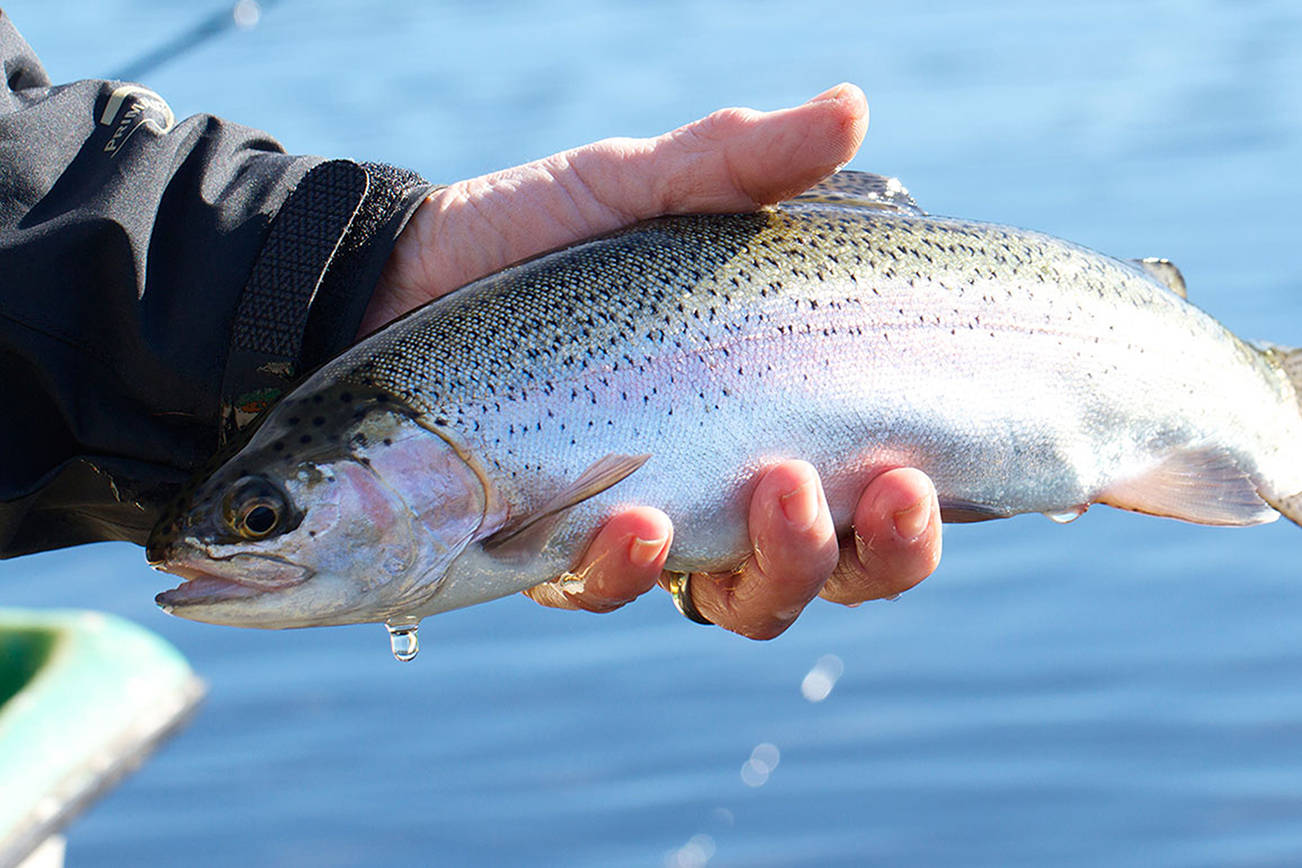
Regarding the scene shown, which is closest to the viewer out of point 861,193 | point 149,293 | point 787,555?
point 787,555

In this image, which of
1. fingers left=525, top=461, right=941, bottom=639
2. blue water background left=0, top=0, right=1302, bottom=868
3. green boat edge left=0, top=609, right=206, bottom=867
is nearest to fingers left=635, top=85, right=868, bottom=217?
fingers left=525, top=461, right=941, bottom=639

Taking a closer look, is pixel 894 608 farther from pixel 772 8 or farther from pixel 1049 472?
pixel 772 8

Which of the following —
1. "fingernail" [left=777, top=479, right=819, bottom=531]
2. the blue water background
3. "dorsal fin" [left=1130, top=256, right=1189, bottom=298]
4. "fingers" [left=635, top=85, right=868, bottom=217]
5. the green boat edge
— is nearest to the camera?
"fingernail" [left=777, top=479, right=819, bottom=531]

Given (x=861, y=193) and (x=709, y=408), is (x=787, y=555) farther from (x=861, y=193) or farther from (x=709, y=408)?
(x=861, y=193)

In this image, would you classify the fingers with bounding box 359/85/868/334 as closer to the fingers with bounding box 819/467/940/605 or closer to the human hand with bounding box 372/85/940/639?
the human hand with bounding box 372/85/940/639

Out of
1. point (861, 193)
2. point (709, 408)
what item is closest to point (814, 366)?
point (709, 408)

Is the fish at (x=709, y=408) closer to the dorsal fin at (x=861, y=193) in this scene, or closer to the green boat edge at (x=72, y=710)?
the dorsal fin at (x=861, y=193)

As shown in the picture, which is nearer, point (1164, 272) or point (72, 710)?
point (1164, 272)
